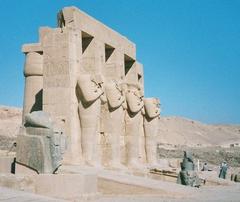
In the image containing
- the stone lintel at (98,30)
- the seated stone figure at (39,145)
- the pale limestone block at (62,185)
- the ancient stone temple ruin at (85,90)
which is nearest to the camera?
the pale limestone block at (62,185)

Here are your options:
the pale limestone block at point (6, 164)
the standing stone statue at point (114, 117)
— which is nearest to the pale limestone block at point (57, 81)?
the standing stone statue at point (114, 117)

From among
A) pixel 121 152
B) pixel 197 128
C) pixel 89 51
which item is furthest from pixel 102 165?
pixel 197 128

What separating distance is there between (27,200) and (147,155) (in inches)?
492

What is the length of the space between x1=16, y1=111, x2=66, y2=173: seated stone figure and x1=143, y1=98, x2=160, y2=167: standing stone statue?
30.9 feet

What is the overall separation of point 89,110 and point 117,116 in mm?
1913

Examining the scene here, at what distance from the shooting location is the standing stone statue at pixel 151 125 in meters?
18.2

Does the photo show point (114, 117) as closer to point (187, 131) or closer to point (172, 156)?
point (172, 156)

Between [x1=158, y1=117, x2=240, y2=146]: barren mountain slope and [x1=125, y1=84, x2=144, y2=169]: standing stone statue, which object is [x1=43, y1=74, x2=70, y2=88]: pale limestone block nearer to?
[x1=125, y1=84, x2=144, y2=169]: standing stone statue

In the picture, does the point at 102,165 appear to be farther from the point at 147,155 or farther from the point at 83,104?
the point at 147,155

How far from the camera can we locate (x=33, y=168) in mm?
8836

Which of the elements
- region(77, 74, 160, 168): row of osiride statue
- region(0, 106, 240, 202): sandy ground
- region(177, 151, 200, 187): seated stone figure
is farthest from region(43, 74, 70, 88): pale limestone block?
region(177, 151, 200, 187): seated stone figure

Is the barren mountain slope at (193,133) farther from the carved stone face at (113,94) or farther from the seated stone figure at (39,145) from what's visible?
the seated stone figure at (39,145)

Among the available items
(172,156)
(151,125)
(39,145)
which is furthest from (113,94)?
(172,156)

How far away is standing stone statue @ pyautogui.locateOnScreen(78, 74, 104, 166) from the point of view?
42.8 ft
